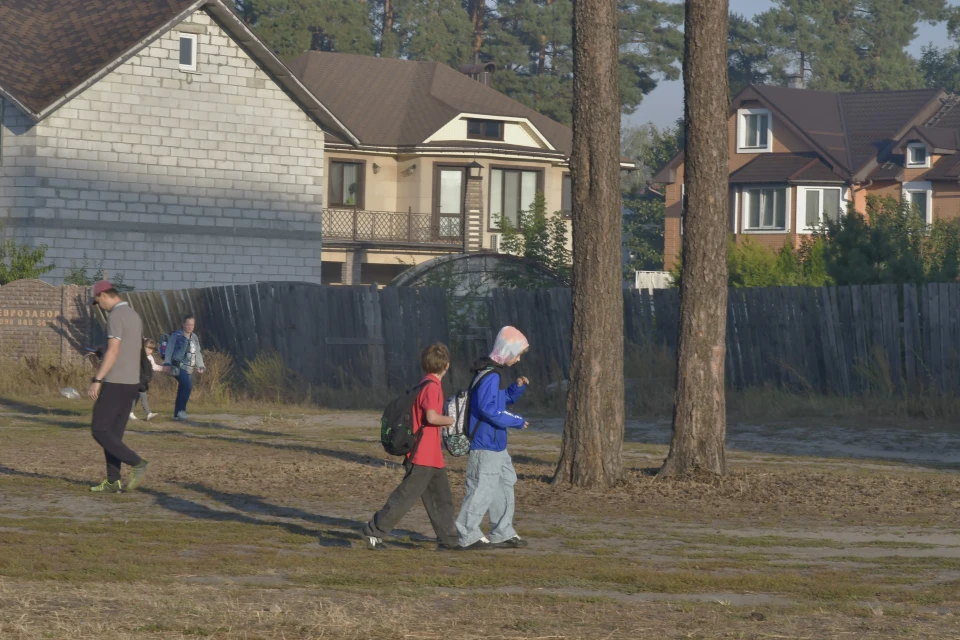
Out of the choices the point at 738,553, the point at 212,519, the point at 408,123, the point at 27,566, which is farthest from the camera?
the point at 408,123

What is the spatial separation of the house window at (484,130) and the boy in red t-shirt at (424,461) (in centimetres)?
3656

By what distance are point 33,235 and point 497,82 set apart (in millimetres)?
44613

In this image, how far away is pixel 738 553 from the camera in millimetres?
9914

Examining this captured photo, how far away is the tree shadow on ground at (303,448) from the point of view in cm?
1566

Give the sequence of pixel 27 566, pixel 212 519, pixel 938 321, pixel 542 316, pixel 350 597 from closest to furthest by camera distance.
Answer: pixel 350 597
pixel 27 566
pixel 212 519
pixel 938 321
pixel 542 316

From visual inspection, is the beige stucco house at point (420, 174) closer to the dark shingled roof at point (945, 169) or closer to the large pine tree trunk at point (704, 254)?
the dark shingled roof at point (945, 169)

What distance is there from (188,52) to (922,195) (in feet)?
95.3

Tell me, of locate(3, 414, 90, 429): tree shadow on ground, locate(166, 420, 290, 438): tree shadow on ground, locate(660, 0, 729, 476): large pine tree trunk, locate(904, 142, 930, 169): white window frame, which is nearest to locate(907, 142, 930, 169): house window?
locate(904, 142, 930, 169): white window frame

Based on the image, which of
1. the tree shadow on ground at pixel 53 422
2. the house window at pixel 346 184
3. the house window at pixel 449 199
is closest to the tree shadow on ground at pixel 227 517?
the tree shadow on ground at pixel 53 422

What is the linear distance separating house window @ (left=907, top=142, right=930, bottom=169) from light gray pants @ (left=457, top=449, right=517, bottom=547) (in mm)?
46665

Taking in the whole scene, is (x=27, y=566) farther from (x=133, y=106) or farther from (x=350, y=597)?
(x=133, y=106)

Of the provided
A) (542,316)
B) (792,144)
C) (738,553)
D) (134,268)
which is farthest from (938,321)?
(792,144)

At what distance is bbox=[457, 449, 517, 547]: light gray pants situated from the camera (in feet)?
32.7

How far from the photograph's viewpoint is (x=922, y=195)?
54.1 meters
